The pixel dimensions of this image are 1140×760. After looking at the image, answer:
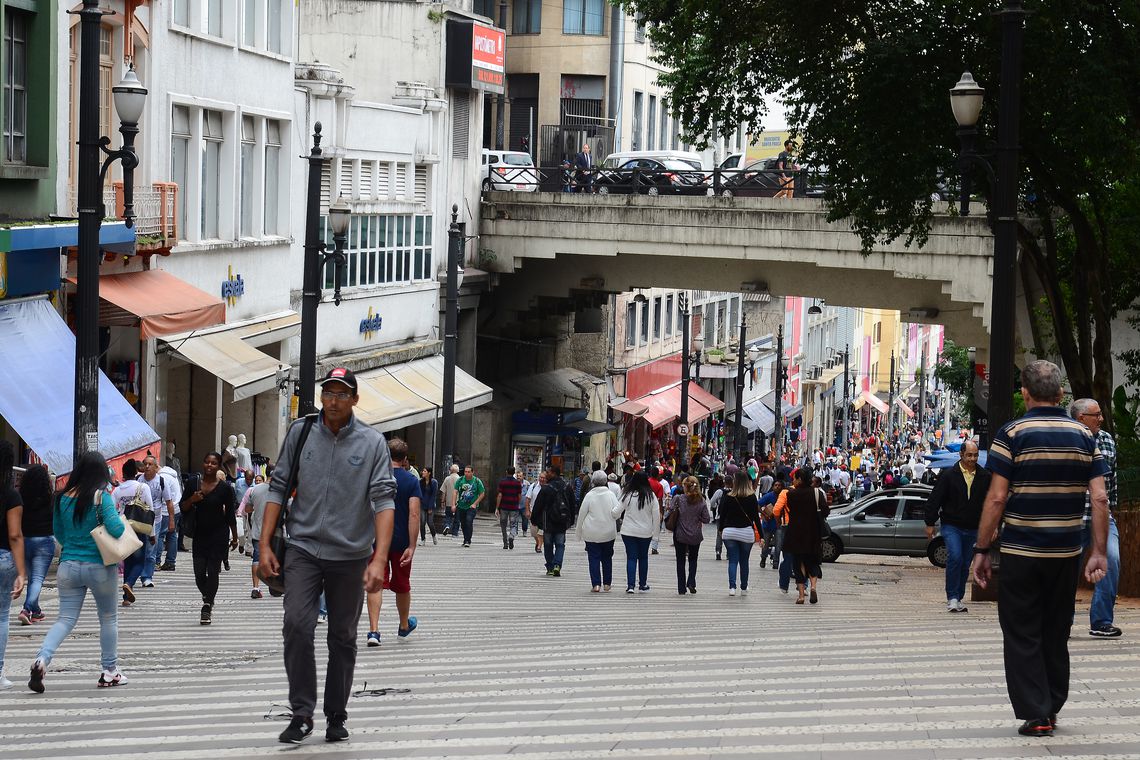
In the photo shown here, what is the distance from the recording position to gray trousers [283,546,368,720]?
7.70 metres

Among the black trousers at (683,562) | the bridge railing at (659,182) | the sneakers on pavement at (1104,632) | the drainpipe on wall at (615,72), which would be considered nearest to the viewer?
the sneakers on pavement at (1104,632)

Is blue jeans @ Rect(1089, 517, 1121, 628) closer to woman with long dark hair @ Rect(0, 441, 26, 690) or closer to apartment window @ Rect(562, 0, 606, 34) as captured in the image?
woman with long dark hair @ Rect(0, 441, 26, 690)

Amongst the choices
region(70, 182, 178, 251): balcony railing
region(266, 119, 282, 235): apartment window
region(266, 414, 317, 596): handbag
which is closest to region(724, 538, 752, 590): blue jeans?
region(70, 182, 178, 251): balcony railing

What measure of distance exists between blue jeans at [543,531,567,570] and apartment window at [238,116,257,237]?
1269 centimetres

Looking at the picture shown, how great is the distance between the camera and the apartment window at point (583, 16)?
65625mm

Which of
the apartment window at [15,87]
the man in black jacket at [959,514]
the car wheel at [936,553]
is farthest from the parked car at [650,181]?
the man in black jacket at [959,514]

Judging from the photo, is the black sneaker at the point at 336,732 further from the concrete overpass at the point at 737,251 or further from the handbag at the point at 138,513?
the concrete overpass at the point at 737,251

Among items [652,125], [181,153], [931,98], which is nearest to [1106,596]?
[931,98]

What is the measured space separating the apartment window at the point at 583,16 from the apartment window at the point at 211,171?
36.5m

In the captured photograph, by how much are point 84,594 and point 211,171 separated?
21.5m

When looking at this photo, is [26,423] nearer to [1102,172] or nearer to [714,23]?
[714,23]

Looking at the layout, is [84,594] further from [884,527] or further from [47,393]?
[884,527]

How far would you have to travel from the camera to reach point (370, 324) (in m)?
38.6

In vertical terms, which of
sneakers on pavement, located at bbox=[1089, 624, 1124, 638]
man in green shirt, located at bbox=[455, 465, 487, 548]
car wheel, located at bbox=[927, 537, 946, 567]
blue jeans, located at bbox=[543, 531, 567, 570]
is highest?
sneakers on pavement, located at bbox=[1089, 624, 1124, 638]
